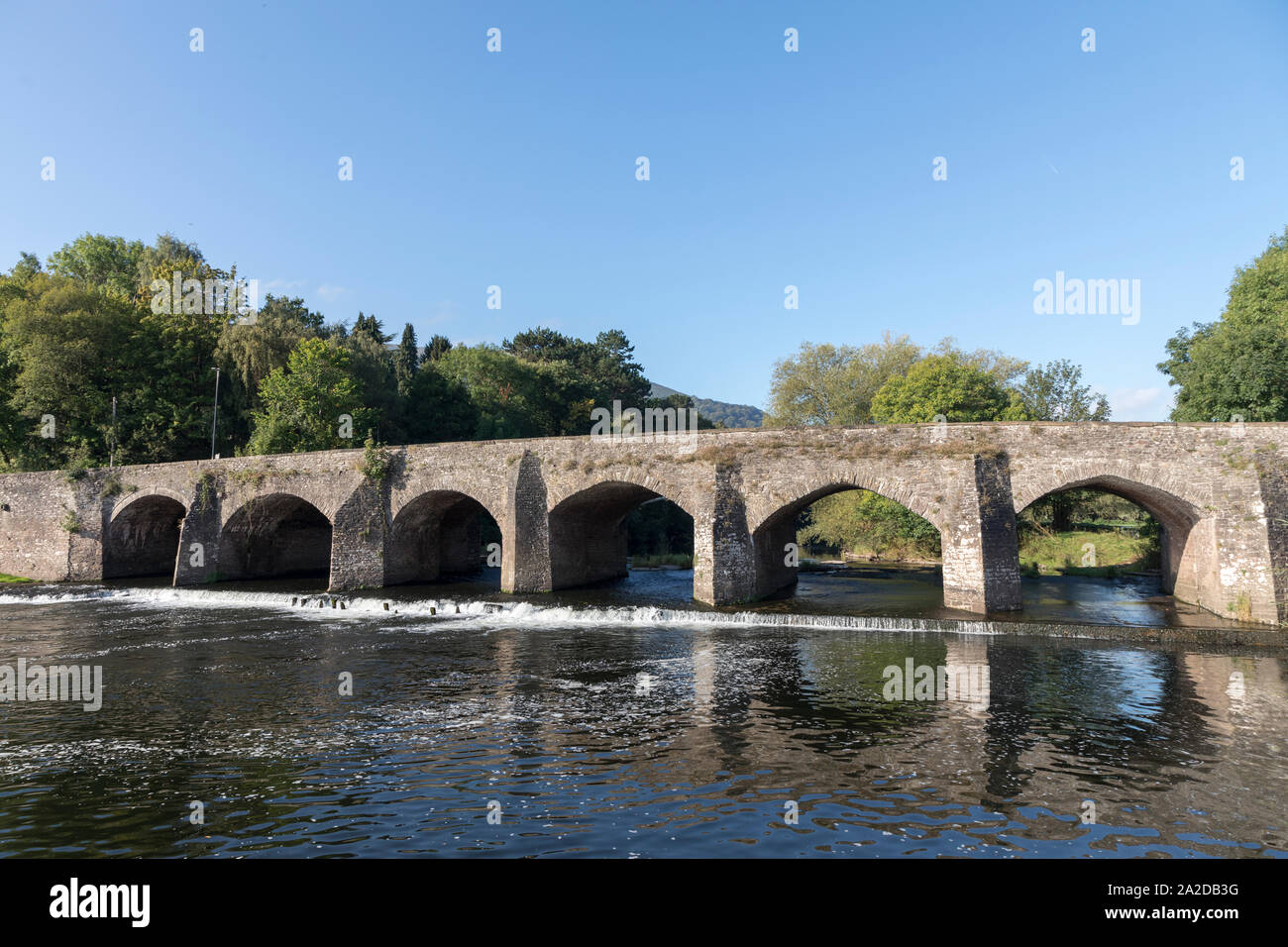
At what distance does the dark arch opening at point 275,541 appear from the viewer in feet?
122

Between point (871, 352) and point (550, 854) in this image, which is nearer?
point (550, 854)

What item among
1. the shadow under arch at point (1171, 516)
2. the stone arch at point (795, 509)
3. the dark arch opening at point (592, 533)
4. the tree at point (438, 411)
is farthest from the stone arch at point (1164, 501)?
the tree at point (438, 411)

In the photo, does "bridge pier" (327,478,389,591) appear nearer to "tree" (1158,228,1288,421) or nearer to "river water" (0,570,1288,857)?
"river water" (0,570,1288,857)

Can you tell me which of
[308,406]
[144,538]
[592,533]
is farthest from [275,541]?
[592,533]

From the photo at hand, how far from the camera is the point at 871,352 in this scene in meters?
59.7

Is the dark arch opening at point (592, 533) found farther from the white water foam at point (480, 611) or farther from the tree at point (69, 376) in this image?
the tree at point (69, 376)

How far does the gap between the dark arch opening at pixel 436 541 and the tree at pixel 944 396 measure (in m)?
25.7

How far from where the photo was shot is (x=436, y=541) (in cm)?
3731

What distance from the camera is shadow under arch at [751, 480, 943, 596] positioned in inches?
993
